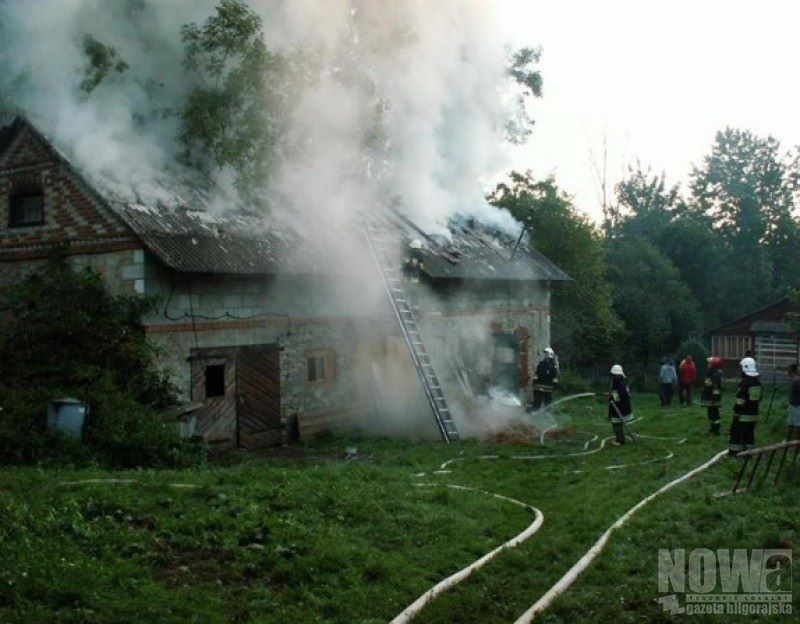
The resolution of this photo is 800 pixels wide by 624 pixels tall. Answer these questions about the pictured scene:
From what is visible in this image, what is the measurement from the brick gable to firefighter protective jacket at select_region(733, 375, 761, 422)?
10.0m

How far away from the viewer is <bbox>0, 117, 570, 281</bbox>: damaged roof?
14.4 metres

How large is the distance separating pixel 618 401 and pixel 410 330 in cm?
444

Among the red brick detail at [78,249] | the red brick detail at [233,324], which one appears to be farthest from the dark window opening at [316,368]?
the red brick detail at [78,249]

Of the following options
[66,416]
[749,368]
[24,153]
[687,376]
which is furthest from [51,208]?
[687,376]

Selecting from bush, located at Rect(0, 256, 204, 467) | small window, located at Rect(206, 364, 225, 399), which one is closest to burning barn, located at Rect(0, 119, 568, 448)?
small window, located at Rect(206, 364, 225, 399)

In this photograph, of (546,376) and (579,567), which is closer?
(579,567)

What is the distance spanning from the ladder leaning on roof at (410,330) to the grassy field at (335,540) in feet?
14.6

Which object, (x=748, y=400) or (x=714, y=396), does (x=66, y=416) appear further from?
(x=714, y=396)

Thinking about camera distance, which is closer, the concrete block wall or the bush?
the bush

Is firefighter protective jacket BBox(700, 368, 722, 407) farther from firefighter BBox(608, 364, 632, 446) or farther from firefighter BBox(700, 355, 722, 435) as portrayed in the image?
firefighter BBox(608, 364, 632, 446)

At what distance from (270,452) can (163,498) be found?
7.19 metres

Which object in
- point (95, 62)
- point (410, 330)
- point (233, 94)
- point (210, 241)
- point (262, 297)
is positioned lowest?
point (410, 330)

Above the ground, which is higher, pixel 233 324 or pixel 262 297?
pixel 262 297

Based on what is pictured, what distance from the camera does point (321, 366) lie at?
17984 mm
